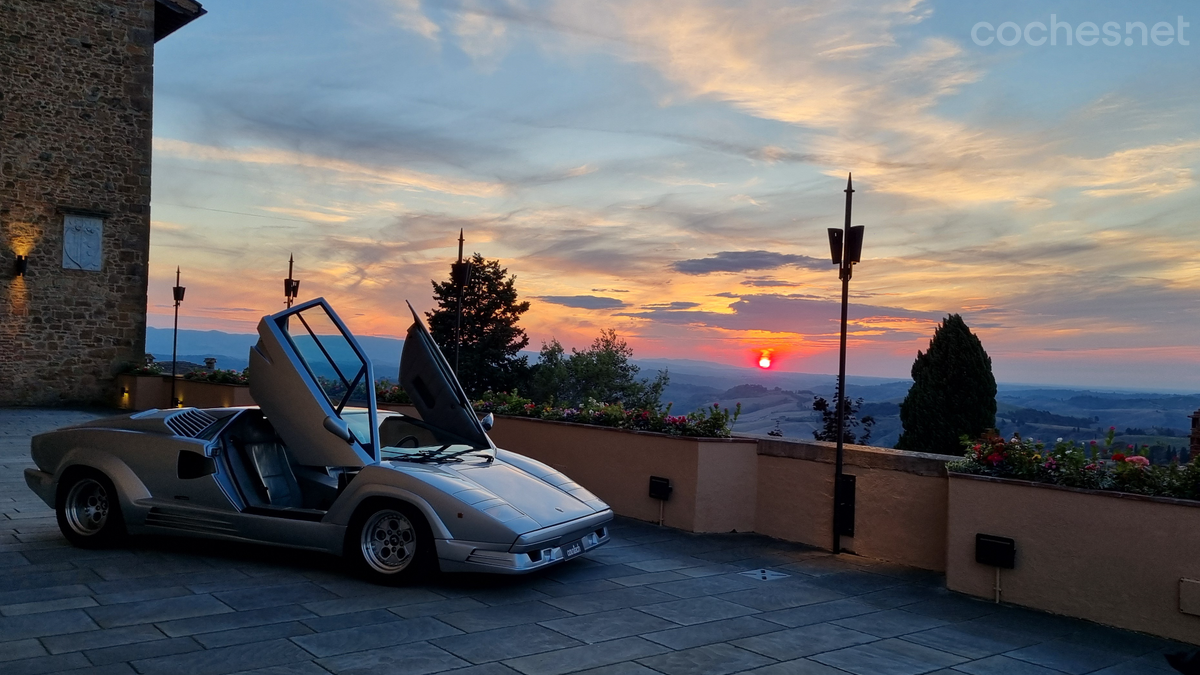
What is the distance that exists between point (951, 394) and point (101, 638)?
44.8 feet

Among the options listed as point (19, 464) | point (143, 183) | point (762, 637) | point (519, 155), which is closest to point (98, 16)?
point (143, 183)

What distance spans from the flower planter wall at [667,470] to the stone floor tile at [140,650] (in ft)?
14.9

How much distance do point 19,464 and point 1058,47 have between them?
12.4 m

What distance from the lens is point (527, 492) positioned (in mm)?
5656

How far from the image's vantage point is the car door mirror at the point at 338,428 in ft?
18.0

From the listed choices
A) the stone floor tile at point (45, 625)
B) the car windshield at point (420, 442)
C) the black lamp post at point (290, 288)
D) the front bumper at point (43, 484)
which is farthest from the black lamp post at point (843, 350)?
the black lamp post at point (290, 288)

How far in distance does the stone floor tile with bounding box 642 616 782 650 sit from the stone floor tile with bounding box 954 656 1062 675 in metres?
1.00

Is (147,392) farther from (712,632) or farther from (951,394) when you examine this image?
(712,632)

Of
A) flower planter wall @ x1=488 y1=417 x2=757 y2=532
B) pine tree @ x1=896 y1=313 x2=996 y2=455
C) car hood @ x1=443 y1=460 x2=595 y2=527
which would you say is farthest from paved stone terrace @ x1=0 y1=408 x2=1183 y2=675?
pine tree @ x1=896 y1=313 x2=996 y2=455

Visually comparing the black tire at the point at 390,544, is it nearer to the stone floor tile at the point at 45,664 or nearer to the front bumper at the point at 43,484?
the stone floor tile at the point at 45,664

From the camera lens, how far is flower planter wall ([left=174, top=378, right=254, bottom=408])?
614 inches

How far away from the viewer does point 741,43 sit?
10.9 metres

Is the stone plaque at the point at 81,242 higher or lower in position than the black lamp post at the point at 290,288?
higher

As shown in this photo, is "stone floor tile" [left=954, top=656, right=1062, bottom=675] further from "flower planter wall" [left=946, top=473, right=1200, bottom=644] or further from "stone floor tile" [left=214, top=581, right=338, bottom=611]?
"stone floor tile" [left=214, top=581, right=338, bottom=611]
